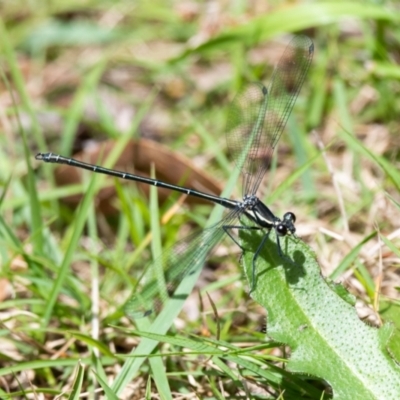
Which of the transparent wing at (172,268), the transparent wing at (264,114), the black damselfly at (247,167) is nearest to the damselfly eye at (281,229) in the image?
the black damselfly at (247,167)

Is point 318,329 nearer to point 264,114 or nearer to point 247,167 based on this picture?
point 247,167

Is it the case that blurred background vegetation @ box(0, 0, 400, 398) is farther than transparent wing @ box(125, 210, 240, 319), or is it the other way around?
blurred background vegetation @ box(0, 0, 400, 398)

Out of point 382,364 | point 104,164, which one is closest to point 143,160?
point 104,164

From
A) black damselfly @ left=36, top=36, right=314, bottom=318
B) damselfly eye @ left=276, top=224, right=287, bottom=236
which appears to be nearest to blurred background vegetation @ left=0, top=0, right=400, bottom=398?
black damselfly @ left=36, top=36, right=314, bottom=318

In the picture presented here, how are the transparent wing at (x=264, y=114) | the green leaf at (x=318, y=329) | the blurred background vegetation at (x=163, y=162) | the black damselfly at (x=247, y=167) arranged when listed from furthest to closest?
the transparent wing at (x=264, y=114)
the blurred background vegetation at (x=163, y=162)
the black damselfly at (x=247, y=167)
the green leaf at (x=318, y=329)

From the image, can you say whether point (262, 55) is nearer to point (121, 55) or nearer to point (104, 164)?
point (121, 55)

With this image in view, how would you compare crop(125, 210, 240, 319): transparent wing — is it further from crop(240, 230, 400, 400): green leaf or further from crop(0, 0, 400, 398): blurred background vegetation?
crop(240, 230, 400, 400): green leaf

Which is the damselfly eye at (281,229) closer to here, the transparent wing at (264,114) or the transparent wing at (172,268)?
the transparent wing at (172,268)

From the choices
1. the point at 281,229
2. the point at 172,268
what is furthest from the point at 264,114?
the point at 172,268
